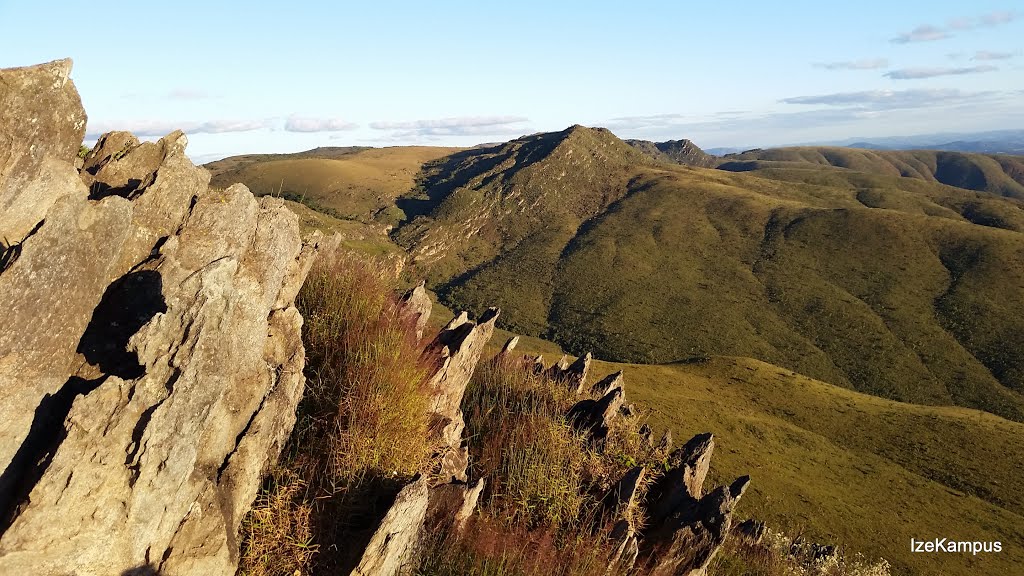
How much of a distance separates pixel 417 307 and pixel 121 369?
7.57 metres

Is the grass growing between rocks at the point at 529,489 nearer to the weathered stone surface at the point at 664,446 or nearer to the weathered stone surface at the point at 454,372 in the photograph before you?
the weathered stone surface at the point at 664,446

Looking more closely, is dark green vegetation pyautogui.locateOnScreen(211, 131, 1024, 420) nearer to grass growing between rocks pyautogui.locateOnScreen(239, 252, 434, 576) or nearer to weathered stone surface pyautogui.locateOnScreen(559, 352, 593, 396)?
weathered stone surface pyautogui.locateOnScreen(559, 352, 593, 396)

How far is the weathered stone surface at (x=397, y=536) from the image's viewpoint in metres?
8.27

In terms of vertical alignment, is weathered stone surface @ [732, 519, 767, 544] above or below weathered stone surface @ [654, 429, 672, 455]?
below

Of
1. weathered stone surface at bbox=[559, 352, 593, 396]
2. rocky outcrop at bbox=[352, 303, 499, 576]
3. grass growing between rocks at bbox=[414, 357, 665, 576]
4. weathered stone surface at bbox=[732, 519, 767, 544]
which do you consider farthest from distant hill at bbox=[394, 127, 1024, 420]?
rocky outcrop at bbox=[352, 303, 499, 576]

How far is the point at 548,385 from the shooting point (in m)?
17.8

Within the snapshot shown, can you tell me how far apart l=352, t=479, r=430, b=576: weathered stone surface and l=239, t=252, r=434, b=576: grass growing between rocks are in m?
0.22

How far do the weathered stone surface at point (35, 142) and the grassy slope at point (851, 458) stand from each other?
33031mm

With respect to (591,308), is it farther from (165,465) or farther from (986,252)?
(165,465)

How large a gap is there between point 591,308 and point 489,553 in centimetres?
14100

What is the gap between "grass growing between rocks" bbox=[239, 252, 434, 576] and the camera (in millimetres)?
8391

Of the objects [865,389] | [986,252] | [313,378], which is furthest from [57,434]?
[986,252]

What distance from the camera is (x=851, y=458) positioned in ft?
161

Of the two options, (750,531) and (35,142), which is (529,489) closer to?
(750,531)
